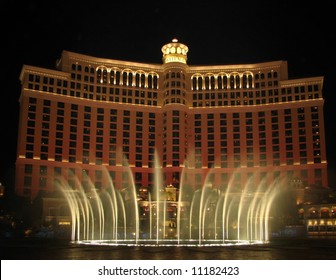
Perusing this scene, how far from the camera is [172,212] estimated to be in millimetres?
100875

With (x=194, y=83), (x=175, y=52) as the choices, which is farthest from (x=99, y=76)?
(x=194, y=83)

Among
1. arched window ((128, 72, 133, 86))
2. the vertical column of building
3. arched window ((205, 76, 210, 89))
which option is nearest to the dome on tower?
the vertical column of building

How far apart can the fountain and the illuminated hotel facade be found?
14.2 ft

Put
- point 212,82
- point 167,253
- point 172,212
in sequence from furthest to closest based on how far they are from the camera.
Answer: point 212,82
point 172,212
point 167,253

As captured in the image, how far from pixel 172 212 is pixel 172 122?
31.4 metres

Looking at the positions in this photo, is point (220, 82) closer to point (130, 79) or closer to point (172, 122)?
point (172, 122)

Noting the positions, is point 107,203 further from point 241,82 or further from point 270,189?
point 241,82

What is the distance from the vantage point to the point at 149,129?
12700 cm

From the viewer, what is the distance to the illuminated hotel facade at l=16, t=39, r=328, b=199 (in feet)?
384

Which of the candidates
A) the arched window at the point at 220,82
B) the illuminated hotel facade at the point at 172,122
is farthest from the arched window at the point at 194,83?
the arched window at the point at 220,82

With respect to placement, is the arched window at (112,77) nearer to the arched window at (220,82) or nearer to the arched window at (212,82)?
the arched window at (212,82)

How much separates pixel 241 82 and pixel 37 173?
62921 mm

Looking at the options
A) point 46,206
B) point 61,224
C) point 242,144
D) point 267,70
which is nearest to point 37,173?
point 46,206

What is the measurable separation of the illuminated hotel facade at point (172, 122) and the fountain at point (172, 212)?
14.2 feet
